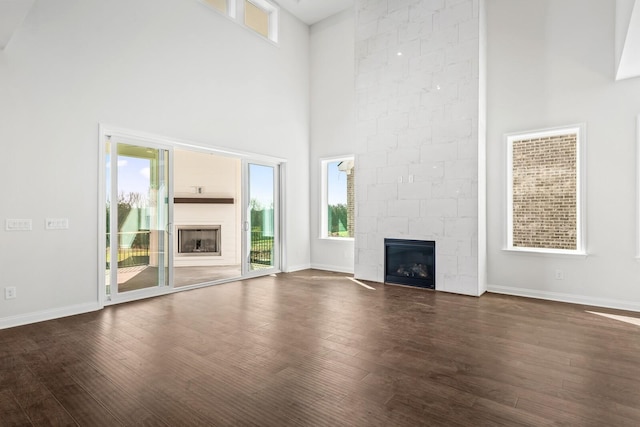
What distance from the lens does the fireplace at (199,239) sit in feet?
29.1

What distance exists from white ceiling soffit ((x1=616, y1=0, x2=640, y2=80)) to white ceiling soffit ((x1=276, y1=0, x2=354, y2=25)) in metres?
4.63

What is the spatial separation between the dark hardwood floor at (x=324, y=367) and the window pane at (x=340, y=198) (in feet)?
9.66

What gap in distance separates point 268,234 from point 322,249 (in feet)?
4.21

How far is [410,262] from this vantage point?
19.0 feet

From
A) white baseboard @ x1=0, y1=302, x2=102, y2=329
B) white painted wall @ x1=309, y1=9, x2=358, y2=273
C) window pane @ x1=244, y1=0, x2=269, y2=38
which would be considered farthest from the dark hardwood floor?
window pane @ x1=244, y1=0, x2=269, y2=38

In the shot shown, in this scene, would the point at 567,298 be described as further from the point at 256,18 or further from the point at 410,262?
the point at 256,18

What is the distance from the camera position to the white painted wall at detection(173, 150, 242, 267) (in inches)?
348

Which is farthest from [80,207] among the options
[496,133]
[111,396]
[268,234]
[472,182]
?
[496,133]

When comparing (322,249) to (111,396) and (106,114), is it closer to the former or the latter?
(106,114)

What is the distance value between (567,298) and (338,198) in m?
4.36


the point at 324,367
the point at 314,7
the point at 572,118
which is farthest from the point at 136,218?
the point at 572,118

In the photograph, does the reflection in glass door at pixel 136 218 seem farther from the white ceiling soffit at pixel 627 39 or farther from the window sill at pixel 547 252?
the white ceiling soffit at pixel 627 39

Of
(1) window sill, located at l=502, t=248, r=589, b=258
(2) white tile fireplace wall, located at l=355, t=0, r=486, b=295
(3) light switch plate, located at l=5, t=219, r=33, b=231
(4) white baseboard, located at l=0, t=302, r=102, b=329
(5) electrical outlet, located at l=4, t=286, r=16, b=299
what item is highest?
(2) white tile fireplace wall, located at l=355, t=0, r=486, b=295

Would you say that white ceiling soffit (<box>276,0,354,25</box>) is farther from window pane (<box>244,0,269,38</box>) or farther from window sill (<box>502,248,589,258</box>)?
window sill (<box>502,248,589,258</box>)
